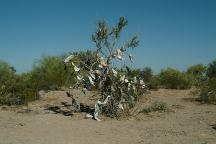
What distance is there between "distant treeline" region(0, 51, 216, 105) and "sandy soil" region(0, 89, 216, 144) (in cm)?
176

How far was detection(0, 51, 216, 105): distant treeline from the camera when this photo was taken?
62.1 ft

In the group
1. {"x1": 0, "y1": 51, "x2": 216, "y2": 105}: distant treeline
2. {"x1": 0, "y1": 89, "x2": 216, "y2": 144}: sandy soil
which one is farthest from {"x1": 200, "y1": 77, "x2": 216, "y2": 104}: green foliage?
{"x1": 0, "y1": 89, "x2": 216, "y2": 144}: sandy soil

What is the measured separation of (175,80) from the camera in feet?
90.8

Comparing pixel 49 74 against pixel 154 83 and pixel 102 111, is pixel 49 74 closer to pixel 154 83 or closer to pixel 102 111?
pixel 154 83

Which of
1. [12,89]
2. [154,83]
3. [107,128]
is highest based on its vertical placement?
[154,83]

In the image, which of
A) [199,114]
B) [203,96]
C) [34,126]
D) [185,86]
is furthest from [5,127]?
[185,86]

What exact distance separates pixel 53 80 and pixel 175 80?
26.4 feet

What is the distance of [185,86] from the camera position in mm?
27703

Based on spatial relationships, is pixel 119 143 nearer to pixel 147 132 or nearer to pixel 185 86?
pixel 147 132

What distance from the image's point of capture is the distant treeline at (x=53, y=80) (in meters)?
18.9

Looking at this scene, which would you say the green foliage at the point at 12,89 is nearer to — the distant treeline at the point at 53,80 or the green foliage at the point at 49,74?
the distant treeline at the point at 53,80

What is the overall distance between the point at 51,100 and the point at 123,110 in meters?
5.88

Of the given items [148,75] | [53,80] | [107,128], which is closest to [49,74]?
[53,80]

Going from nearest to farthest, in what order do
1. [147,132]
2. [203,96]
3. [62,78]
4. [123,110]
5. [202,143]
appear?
1. [202,143]
2. [147,132]
3. [123,110]
4. [203,96]
5. [62,78]
